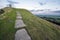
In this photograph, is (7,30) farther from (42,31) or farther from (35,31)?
(42,31)

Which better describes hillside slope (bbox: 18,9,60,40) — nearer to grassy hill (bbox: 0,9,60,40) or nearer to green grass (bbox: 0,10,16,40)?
grassy hill (bbox: 0,9,60,40)

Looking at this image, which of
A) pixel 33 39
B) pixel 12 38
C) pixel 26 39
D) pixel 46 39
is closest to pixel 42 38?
pixel 46 39

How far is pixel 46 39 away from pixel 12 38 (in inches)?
64.7

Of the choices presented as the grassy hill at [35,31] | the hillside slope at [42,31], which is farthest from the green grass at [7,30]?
the hillside slope at [42,31]

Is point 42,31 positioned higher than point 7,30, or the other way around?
point 42,31

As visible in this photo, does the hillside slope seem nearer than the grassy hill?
No

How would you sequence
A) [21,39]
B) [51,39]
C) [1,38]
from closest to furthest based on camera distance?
[21,39] < [1,38] < [51,39]

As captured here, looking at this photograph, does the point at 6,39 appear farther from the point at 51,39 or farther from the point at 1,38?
the point at 51,39

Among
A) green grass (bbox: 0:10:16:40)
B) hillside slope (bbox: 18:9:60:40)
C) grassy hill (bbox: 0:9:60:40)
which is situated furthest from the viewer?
hillside slope (bbox: 18:9:60:40)

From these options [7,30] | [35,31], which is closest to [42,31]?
[35,31]

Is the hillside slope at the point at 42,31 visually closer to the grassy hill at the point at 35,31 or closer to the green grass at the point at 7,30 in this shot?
the grassy hill at the point at 35,31

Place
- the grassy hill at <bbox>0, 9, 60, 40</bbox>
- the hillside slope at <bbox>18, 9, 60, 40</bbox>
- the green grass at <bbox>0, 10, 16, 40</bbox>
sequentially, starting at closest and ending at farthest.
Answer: the green grass at <bbox>0, 10, 16, 40</bbox> < the grassy hill at <bbox>0, 9, 60, 40</bbox> < the hillside slope at <bbox>18, 9, 60, 40</bbox>

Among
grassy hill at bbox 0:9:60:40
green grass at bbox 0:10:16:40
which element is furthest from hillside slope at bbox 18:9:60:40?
green grass at bbox 0:10:16:40

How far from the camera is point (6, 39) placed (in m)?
5.71
